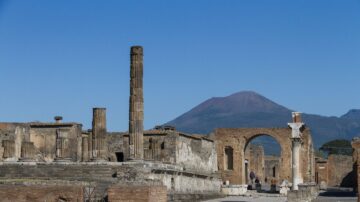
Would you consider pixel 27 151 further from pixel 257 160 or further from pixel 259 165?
pixel 259 165

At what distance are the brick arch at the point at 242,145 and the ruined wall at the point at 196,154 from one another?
3.95 meters

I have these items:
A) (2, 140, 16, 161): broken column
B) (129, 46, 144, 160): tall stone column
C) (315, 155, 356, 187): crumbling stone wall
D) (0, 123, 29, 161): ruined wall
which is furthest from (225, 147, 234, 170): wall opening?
(129, 46, 144, 160): tall stone column

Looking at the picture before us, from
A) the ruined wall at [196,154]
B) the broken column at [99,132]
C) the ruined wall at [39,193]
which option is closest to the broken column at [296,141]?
the ruined wall at [196,154]

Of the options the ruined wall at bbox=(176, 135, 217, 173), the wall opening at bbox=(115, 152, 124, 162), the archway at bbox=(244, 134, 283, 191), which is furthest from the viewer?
the archway at bbox=(244, 134, 283, 191)

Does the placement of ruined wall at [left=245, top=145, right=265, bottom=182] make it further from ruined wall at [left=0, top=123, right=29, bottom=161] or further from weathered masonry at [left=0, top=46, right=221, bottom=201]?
ruined wall at [left=0, top=123, right=29, bottom=161]

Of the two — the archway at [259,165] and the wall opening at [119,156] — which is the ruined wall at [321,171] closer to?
the archway at [259,165]

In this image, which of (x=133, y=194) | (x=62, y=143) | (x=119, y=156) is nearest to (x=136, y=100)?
(x=62, y=143)

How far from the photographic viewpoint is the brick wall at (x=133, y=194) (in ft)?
63.8

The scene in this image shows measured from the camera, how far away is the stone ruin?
2477cm

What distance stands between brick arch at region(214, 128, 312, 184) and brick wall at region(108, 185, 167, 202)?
131ft

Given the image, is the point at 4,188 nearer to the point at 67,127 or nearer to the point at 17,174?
the point at 17,174

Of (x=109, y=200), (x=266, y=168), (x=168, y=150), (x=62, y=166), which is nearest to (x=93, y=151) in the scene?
(x=62, y=166)

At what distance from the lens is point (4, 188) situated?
22.1 metres

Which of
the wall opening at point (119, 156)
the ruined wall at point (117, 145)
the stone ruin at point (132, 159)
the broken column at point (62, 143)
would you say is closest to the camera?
the stone ruin at point (132, 159)
